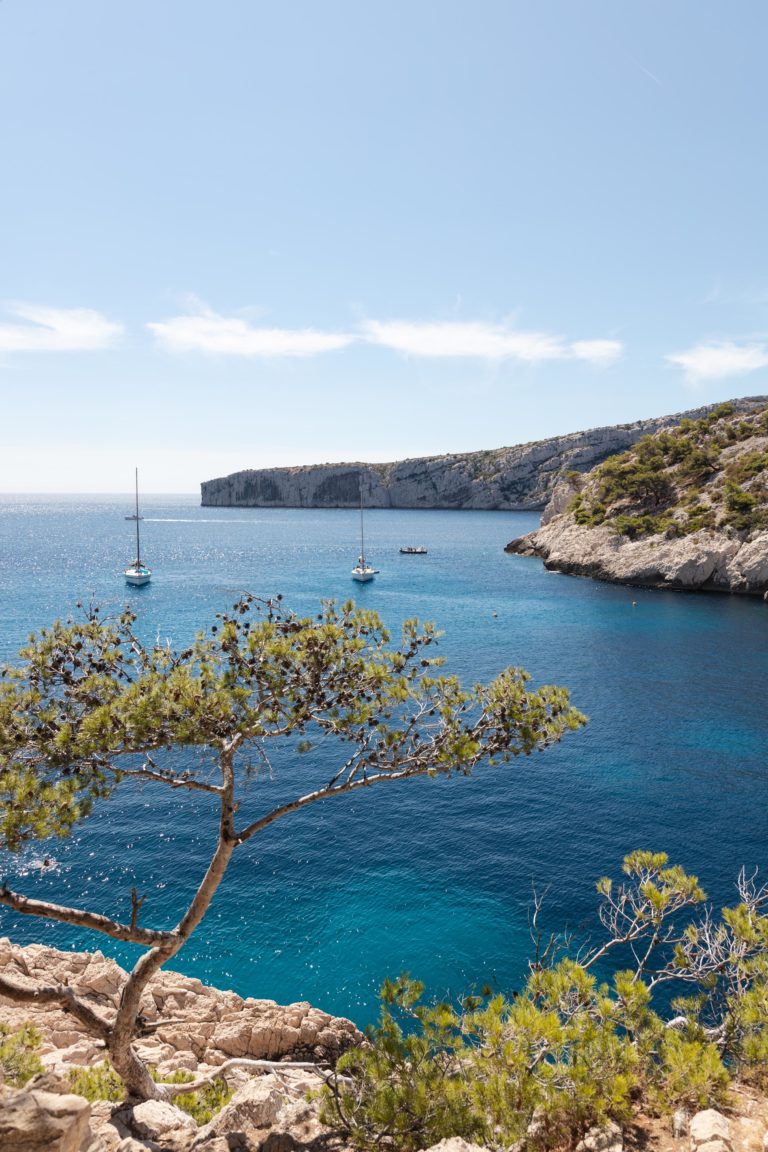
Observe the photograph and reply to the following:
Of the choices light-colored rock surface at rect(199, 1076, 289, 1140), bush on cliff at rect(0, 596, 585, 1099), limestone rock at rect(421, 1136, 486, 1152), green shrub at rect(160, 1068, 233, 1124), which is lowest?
green shrub at rect(160, 1068, 233, 1124)

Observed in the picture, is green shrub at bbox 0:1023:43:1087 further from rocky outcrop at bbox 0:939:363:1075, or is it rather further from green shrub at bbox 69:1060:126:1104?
rocky outcrop at bbox 0:939:363:1075

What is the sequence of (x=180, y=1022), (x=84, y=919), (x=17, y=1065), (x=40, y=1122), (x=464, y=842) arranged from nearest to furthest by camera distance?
(x=40, y=1122)
(x=17, y=1065)
(x=84, y=919)
(x=180, y=1022)
(x=464, y=842)

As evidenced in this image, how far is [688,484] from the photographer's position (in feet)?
334

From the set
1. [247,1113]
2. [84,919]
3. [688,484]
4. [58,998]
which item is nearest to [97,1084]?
[58,998]

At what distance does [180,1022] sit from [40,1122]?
10444 millimetres

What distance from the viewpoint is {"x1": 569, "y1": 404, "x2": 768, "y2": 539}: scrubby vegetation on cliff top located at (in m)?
87.5

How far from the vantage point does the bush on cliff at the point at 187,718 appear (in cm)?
983

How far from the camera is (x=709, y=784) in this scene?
32938mm

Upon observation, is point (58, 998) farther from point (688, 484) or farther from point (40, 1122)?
point (688, 484)

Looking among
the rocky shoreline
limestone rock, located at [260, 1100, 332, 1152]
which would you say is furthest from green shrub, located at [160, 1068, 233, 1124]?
limestone rock, located at [260, 1100, 332, 1152]

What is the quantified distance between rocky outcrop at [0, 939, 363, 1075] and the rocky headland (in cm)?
7647

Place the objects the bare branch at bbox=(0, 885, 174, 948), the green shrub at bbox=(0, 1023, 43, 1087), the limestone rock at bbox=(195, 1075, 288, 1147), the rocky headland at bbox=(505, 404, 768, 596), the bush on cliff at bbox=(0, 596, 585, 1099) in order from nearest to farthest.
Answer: the green shrub at bbox=(0, 1023, 43, 1087), the bare branch at bbox=(0, 885, 174, 948), the bush on cliff at bbox=(0, 596, 585, 1099), the limestone rock at bbox=(195, 1075, 288, 1147), the rocky headland at bbox=(505, 404, 768, 596)

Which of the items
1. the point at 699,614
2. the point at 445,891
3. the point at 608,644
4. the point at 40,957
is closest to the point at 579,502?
the point at 699,614

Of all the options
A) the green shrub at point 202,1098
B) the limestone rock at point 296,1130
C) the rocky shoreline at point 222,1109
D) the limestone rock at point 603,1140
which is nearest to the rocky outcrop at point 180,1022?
the rocky shoreline at point 222,1109
